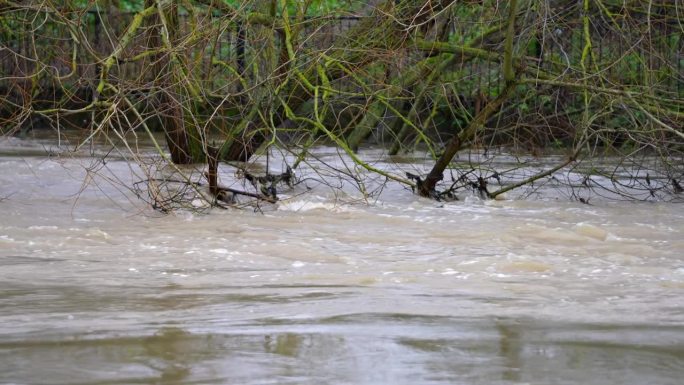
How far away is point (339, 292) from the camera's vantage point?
6.08m

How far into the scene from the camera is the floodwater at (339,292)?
14.4ft

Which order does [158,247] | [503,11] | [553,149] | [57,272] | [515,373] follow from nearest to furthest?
[515,373]
[57,272]
[158,247]
[503,11]
[553,149]

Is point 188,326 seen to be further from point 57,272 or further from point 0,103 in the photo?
point 0,103

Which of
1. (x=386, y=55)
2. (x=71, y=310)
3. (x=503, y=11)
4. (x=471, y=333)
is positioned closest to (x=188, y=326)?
(x=71, y=310)

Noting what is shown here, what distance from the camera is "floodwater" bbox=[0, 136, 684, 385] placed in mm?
4395

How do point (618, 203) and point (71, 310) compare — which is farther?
point (618, 203)

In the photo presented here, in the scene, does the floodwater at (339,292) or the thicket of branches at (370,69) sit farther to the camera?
the thicket of branches at (370,69)

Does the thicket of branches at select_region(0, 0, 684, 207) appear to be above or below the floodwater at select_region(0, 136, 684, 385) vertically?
above

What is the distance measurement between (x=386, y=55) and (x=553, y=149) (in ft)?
18.2

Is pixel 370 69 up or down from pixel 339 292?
up

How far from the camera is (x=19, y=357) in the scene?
14.7 ft

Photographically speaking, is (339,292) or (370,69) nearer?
(339,292)

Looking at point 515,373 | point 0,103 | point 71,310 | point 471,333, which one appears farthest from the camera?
point 0,103

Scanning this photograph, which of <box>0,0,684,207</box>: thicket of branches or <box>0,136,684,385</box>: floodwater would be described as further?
<box>0,0,684,207</box>: thicket of branches
